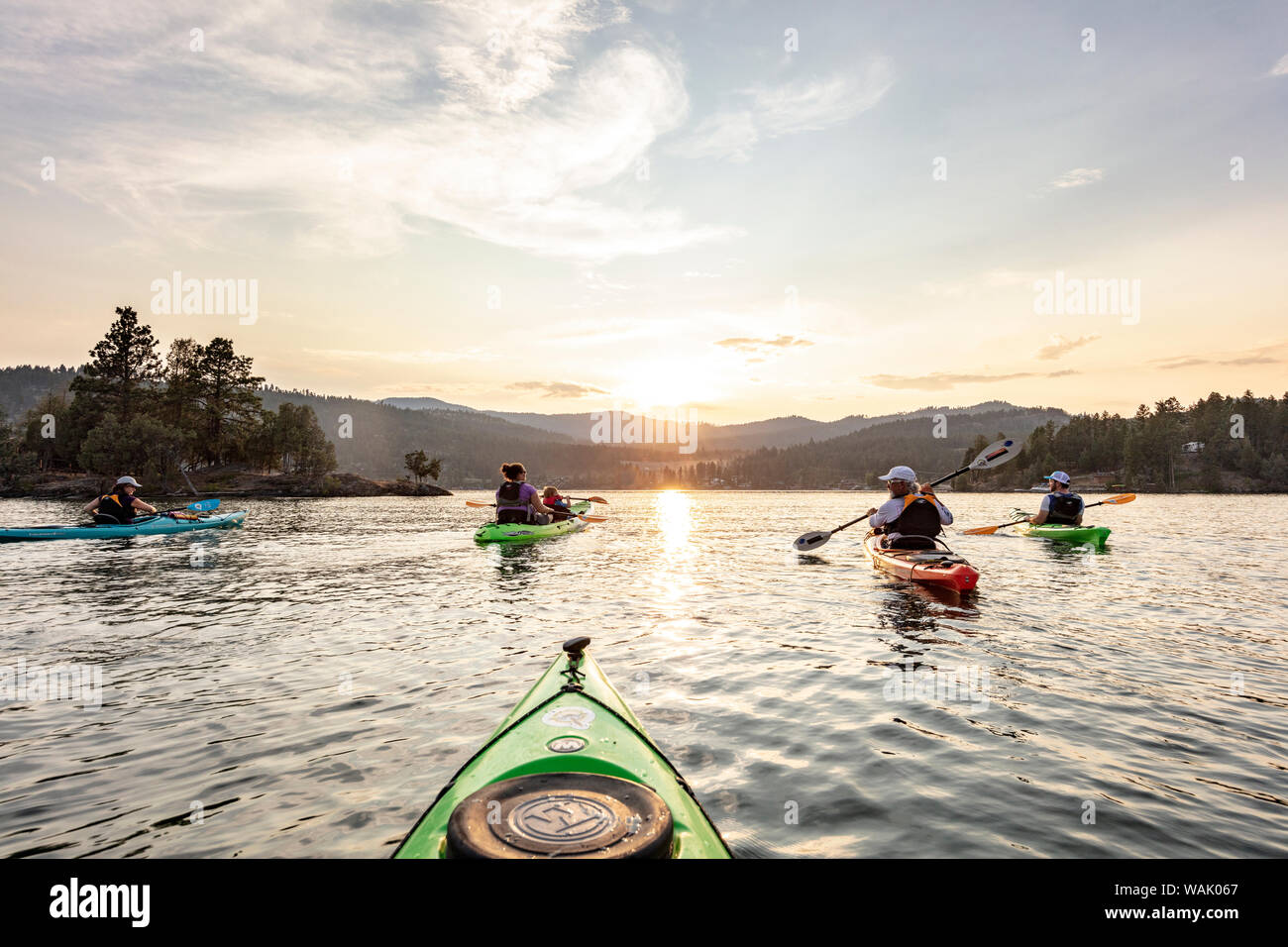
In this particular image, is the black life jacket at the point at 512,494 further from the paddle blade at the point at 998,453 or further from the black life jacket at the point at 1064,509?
the black life jacket at the point at 1064,509

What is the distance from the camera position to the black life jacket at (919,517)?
16594 millimetres

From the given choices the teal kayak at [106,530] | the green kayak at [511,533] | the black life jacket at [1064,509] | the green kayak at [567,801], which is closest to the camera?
the green kayak at [567,801]

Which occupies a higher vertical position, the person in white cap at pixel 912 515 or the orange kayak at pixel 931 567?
the person in white cap at pixel 912 515

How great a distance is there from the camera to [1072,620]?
1247 cm

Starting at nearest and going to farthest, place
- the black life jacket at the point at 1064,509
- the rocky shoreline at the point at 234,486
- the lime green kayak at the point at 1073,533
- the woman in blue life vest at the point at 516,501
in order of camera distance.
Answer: the lime green kayak at the point at 1073,533
the black life jacket at the point at 1064,509
the woman in blue life vest at the point at 516,501
the rocky shoreline at the point at 234,486

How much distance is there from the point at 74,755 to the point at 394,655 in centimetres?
407

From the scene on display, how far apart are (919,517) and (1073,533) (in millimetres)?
12209

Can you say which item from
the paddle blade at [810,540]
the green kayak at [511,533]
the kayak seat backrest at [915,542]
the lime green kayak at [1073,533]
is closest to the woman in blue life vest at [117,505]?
the green kayak at [511,533]

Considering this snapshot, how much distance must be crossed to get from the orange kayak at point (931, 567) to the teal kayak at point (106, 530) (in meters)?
30.8

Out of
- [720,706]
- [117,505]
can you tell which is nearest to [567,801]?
[720,706]

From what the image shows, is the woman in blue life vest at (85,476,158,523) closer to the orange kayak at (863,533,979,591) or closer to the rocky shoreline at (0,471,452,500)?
the orange kayak at (863,533,979,591)
